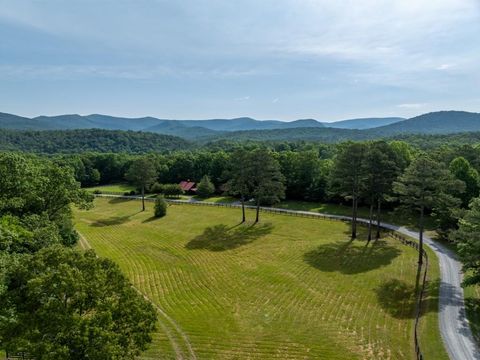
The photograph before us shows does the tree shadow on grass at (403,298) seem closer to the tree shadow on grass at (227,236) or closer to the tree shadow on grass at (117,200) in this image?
the tree shadow on grass at (227,236)

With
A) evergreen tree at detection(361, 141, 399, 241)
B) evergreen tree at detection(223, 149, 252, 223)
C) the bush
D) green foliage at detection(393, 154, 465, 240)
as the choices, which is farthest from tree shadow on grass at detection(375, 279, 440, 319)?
the bush

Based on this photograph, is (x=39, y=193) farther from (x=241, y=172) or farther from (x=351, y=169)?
(x=351, y=169)

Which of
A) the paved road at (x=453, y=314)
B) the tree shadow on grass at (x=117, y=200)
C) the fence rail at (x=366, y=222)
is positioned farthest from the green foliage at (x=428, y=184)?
the tree shadow on grass at (x=117, y=200)

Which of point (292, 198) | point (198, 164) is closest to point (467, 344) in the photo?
point (292, 198)

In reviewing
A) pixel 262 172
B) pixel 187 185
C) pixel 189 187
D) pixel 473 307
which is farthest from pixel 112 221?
pixel 473 307

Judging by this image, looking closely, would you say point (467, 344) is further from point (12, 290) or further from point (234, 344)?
point (12, 290)

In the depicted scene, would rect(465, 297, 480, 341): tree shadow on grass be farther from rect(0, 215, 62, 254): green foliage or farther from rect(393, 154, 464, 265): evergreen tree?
rect(0, 215, 62, 254): green foliage
